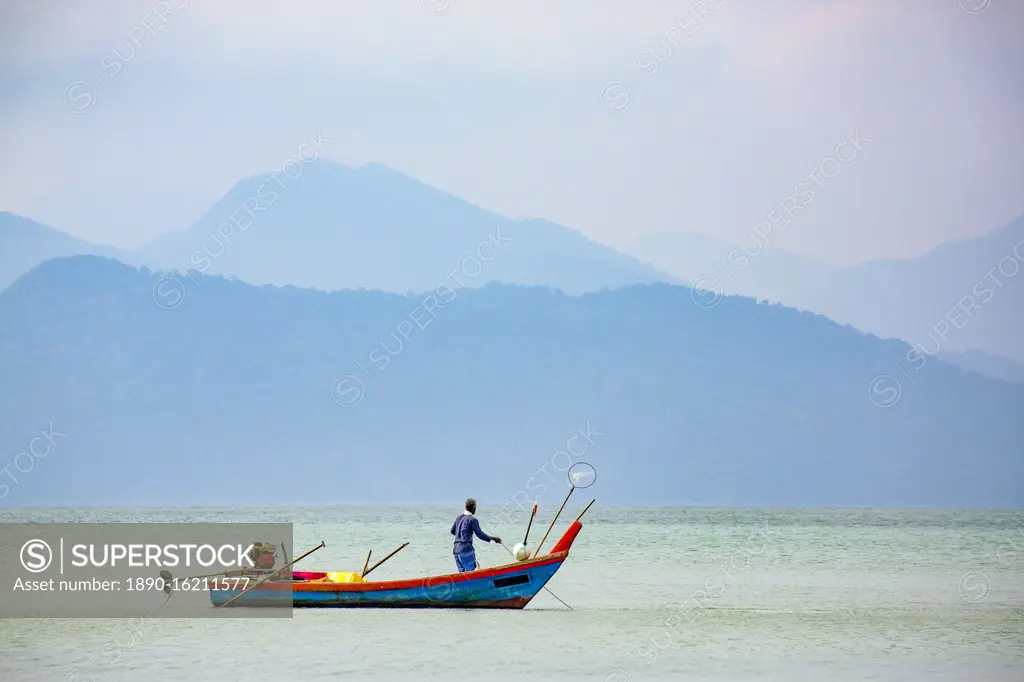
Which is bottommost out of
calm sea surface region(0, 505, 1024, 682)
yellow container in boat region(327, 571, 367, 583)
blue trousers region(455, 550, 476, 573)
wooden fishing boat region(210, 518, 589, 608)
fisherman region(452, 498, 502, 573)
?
calm sea surface region(0, 505, 1024, 682)

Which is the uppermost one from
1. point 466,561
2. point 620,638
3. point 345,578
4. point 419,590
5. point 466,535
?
point 466,535

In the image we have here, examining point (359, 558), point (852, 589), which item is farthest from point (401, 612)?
point (359, 558)

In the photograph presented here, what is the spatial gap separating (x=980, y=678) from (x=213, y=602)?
9653mm

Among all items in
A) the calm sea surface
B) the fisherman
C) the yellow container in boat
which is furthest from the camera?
the yellow container in boat

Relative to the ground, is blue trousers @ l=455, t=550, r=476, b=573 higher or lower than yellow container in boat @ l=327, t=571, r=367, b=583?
higher

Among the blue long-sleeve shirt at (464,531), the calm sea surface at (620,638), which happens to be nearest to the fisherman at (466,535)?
the blue long-sleeve shirt at (464,531)

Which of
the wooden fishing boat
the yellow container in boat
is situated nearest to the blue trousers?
the wooden fishing boat

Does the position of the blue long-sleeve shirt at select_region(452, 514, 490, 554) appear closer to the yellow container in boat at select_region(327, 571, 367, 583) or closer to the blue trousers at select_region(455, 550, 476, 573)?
the blue trousers at select_region(455, 550, 476, 573)

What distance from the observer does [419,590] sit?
1797 centimetres

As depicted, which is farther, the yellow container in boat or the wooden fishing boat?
the yellow container in boat

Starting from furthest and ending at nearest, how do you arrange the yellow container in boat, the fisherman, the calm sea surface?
the yellow container in boat, the fisherman, the calm sea surface

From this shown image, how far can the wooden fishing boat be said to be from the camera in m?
17.9

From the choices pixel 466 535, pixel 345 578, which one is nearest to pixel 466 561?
pixel 466 535

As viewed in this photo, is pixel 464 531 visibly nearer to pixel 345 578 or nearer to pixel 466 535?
pixel 466 535
